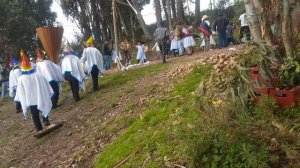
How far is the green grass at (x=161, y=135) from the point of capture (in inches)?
197

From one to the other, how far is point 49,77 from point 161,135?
6.10 meters

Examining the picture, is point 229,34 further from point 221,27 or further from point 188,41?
point 188,41

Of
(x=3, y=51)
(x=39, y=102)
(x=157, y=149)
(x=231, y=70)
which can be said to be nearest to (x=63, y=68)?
(x=39, y=102)

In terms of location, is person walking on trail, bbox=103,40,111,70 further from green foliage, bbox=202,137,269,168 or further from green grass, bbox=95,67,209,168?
green foliage, bbox=202,137,269,168

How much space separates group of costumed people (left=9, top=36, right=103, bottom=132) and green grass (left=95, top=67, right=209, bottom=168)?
2708 mm

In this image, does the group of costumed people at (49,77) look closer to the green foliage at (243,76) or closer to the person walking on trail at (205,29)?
the green foliage at (243,76)

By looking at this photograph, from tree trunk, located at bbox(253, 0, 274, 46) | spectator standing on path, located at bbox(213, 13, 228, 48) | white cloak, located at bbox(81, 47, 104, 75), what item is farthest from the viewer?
spectator standing on path, located at bbox(213, 13, 228, 48)

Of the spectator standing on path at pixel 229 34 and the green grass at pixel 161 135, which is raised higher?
the spectator standing on path at pixel 229 34

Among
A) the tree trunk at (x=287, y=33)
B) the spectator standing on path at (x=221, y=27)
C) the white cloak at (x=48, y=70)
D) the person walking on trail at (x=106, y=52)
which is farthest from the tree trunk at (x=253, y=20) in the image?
the person walking on trail at (x=106, y=52)

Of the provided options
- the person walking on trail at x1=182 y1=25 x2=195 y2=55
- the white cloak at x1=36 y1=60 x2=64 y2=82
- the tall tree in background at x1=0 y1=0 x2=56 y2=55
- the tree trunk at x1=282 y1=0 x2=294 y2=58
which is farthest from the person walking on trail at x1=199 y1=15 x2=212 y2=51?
the tall tree in background at x1=0 y1=0 x2=56 y2=55

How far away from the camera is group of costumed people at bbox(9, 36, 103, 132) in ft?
29.4

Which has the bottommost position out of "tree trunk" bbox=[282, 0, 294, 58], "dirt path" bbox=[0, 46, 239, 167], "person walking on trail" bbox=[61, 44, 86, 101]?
"dirt path" bbox=[0, 46, 239, 167]

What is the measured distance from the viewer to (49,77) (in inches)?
436

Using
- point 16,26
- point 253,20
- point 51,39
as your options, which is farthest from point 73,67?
point 16,26
